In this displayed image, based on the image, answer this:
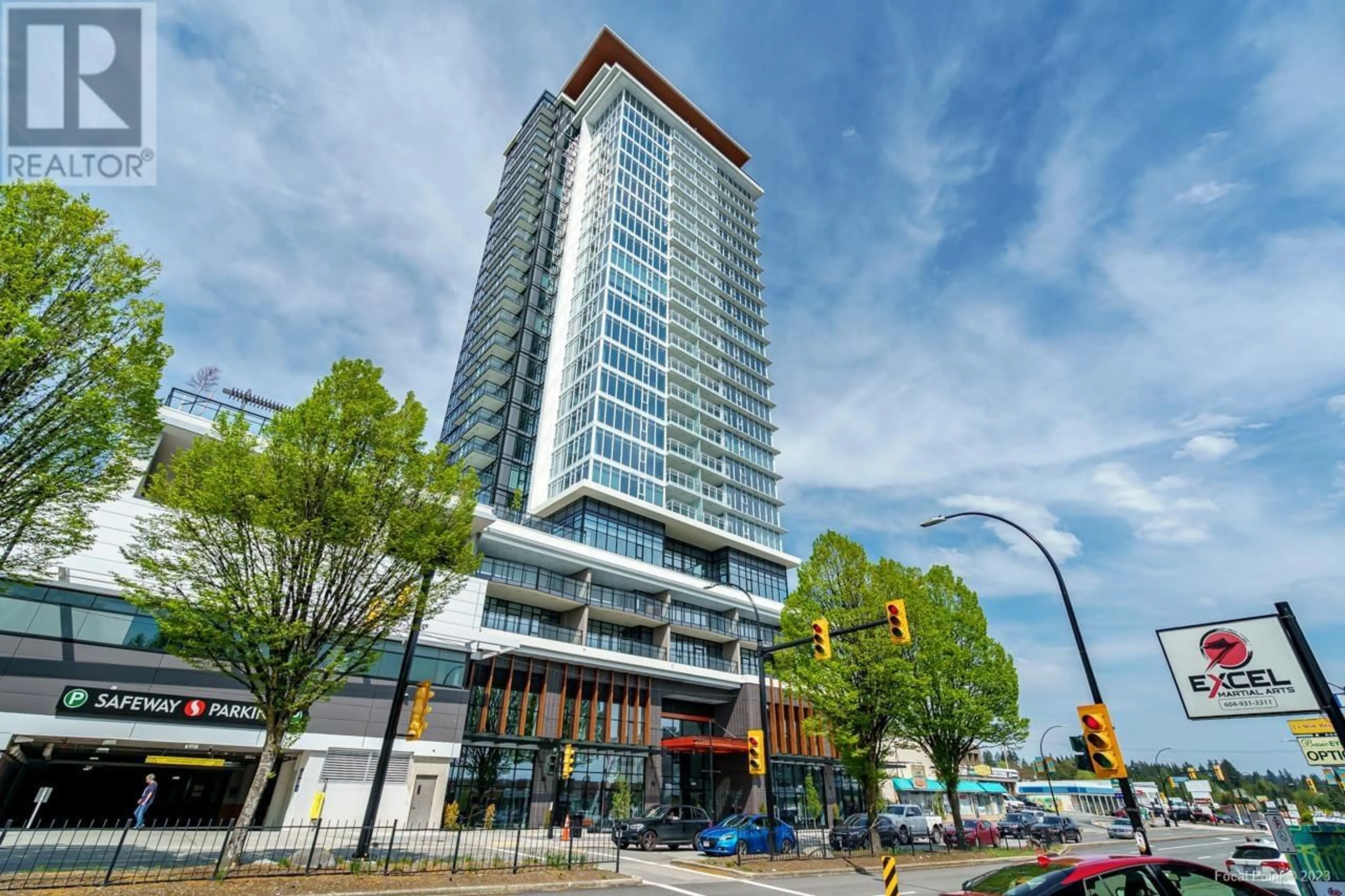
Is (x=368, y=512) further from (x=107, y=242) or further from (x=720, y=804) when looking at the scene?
(x=720, y=804)

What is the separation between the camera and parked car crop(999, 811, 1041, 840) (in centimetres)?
3531

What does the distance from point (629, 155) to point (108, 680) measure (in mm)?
63529

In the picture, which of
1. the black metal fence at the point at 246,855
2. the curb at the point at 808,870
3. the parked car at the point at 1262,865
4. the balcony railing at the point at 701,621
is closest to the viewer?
the black metal fence at the point at 246,855

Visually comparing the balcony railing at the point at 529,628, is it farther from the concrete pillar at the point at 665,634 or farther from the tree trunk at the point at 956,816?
the tree trunk at the point at 956,816

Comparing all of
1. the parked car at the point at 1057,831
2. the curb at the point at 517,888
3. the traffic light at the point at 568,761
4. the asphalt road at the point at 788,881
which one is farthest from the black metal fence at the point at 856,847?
the traffic light at the point at 568,761

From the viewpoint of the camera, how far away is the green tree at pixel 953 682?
2802cm

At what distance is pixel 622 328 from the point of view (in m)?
54.2

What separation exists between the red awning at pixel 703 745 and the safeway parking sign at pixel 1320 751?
84.7ft

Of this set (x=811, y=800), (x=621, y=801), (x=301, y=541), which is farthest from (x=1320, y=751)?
(x=301, y=541)

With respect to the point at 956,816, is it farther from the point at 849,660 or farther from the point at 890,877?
the point at 890,877

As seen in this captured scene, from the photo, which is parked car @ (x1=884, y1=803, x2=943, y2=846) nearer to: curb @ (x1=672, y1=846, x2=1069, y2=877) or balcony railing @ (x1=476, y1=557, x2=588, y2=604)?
curb @ (x1=672, y1=846, x2=1069, y2=877)

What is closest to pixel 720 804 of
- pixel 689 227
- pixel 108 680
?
pixel 108 680

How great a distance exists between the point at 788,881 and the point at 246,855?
610 inches

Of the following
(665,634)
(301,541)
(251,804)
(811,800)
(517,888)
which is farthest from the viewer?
(811,800)
